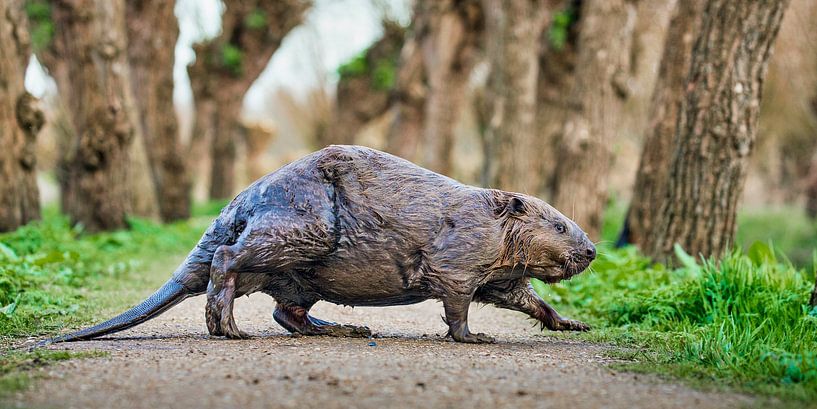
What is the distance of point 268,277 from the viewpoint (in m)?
5.54

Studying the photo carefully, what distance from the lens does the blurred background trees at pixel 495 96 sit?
8.30 m

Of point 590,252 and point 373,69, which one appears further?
point 373,69

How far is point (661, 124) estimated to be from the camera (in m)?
11.1

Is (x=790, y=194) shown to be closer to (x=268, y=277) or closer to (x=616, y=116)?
(x=616, y=116)

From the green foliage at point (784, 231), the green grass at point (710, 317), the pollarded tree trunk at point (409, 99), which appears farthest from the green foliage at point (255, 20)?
the green grass at point (710, 317)

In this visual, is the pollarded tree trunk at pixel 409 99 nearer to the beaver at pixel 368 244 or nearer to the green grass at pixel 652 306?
the green grass at pixel 652 306

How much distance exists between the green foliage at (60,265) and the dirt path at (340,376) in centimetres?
92

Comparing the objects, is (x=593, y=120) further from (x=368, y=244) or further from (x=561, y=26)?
(x=368, y=244)

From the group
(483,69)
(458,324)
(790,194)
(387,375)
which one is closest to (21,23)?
(458,324)

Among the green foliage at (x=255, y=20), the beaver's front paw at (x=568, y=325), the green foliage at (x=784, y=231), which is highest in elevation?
the green foliage at (x=255, y=20)

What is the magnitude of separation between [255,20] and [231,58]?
4.70 feet

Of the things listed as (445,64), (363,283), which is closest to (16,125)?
(363,283)

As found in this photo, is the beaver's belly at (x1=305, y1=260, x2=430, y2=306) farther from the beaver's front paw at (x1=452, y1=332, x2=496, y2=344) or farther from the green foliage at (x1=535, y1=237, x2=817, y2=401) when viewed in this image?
the green foliage at (x1=535, y1=237, x2=817, y2=401)

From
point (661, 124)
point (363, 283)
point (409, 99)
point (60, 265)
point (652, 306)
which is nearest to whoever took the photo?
point (363, 283)
